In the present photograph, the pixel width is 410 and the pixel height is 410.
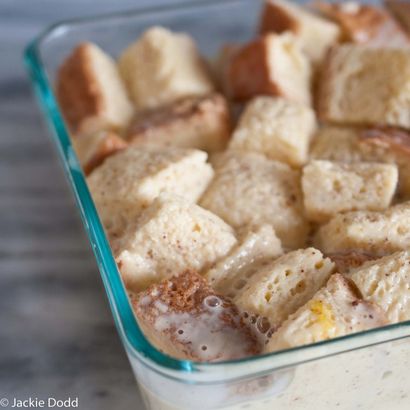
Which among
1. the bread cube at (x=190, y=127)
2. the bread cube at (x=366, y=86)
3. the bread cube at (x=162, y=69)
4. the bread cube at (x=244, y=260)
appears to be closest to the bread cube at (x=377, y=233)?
the bread cube at (x=244, y=260)

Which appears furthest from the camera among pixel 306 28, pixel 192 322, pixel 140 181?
A: pixel 306 28

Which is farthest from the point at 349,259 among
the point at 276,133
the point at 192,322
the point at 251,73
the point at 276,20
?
the point at 276,20

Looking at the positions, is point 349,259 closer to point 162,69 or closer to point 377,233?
point 377,233

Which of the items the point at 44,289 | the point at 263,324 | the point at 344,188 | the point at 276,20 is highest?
the point at 276,20

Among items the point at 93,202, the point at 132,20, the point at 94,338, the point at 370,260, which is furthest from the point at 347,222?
the point at 132,20

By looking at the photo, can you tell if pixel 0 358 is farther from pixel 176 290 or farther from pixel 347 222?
pixel 347 222

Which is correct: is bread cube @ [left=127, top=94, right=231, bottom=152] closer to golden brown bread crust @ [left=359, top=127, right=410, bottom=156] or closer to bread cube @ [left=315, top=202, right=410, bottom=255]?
golden brown bread crust @ [left=359, top=127, right=410, bottom=156]
